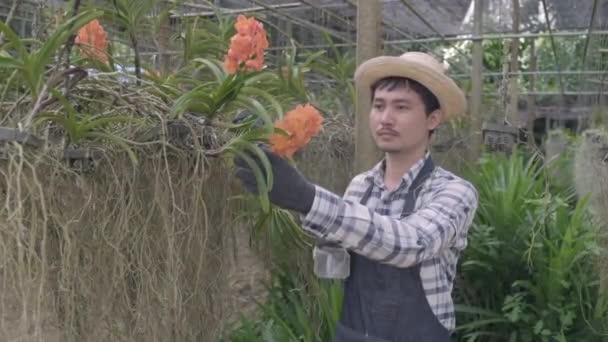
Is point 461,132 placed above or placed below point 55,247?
above

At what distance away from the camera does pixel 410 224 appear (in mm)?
1210

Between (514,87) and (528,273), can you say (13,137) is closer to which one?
(528,273)

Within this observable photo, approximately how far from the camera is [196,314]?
1376mm

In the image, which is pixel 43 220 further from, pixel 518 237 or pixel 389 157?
pixel 518 237

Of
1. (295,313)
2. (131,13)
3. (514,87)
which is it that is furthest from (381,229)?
(514,87)

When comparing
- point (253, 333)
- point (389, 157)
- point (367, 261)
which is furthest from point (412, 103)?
point (253, 333)

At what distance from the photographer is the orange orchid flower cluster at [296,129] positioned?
1127 mm

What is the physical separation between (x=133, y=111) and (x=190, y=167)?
0.44ft

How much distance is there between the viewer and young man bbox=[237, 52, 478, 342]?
1281mm

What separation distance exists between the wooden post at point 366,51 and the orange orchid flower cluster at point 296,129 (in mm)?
789

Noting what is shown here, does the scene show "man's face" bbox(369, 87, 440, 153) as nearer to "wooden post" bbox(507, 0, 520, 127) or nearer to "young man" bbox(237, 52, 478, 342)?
"young man" bbox(237, 52, 478, 342)

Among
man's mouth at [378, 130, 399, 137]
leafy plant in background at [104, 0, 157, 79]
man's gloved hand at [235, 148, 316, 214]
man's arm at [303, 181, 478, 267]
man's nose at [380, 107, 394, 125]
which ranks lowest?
Result: man's arm at [303, 181, 478, 267]

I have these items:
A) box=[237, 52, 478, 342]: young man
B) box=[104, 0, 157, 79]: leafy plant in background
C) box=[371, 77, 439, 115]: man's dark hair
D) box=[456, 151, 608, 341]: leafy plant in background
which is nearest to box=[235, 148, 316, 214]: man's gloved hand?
box=[237, 52, 478, 342]: young man

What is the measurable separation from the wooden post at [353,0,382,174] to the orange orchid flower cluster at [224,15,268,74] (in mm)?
712
